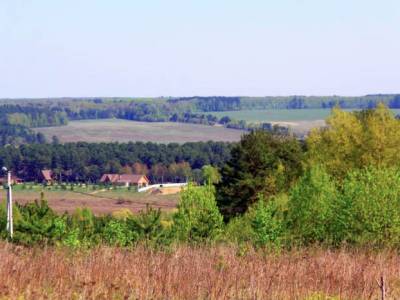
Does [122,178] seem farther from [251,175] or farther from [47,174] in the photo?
[251,175]

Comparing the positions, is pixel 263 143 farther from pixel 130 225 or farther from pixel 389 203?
pixel 389 203

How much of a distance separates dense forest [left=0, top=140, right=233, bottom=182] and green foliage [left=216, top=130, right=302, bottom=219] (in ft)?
309

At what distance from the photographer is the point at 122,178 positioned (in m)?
162

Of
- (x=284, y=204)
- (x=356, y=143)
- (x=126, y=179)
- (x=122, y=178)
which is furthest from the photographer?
(x=122, y=178)

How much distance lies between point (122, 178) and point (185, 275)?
150m

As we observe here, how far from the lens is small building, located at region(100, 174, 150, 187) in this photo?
157 meters

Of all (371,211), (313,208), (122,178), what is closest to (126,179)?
(122,178)

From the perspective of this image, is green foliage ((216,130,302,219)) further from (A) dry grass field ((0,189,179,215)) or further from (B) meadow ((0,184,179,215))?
(A) dry grass field ((0,189,179,215))

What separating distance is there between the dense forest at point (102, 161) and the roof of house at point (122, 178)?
2201 millimetres

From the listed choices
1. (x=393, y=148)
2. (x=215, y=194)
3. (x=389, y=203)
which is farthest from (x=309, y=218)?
(x=215, y=194)

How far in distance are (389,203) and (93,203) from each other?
9134 centimetres

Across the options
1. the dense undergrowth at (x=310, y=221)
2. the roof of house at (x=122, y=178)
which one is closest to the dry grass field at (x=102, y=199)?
the roof of house at (x=122, y=178)

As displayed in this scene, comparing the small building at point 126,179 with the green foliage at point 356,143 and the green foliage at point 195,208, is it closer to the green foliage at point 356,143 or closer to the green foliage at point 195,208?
the green foliage at point 195,208

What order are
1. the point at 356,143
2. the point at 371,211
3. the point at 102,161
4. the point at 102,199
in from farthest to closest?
the point at 102,161, the point at 102,199, the point at 356,143, the point at 371,211
